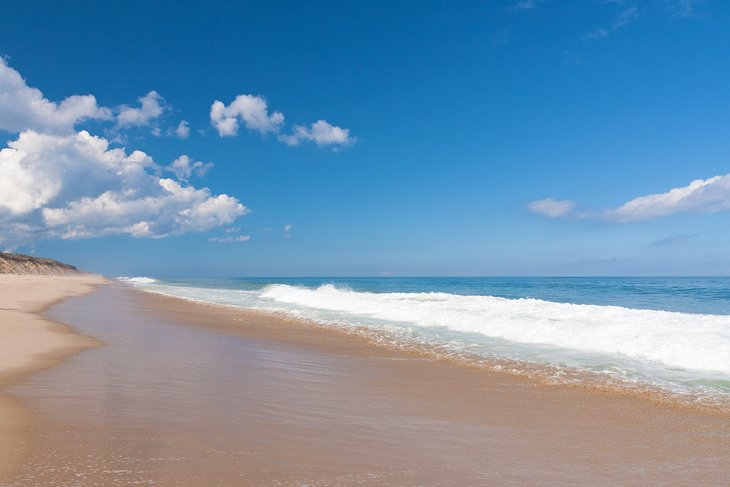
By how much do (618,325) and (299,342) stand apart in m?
Answer: 9.06

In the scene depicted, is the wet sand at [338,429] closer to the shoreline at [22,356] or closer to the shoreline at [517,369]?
the shoreline at [22,356]

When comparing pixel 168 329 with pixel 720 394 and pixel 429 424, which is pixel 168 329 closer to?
pixel 429 424

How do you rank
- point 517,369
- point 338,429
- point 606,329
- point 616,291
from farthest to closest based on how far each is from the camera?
point 616,291 → point 606,329 → point 517,369 → point 338,429

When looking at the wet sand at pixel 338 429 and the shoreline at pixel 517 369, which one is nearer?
the wet sand at pixel 338 429

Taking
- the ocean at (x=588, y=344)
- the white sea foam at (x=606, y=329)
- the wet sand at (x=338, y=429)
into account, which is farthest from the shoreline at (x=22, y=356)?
the white sea foam at (x=606, y=329)

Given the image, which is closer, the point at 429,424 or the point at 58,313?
the point at 429,424

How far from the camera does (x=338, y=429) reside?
5152 millimetres

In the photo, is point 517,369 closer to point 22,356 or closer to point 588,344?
point 588,344

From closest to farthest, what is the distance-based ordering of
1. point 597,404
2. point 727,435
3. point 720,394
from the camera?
point 727,435 → point 597,404 → point 720,394

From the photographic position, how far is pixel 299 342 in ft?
44.0

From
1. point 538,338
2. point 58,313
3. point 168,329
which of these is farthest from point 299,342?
point 58,313

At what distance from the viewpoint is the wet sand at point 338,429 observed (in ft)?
12.8

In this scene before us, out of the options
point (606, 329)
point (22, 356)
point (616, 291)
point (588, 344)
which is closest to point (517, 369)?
point (588, 344)

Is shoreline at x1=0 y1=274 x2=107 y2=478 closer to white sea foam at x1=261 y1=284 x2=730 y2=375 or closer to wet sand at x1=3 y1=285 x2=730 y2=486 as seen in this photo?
wet sand at x1=3 y1=285 x2=730 y2=486
